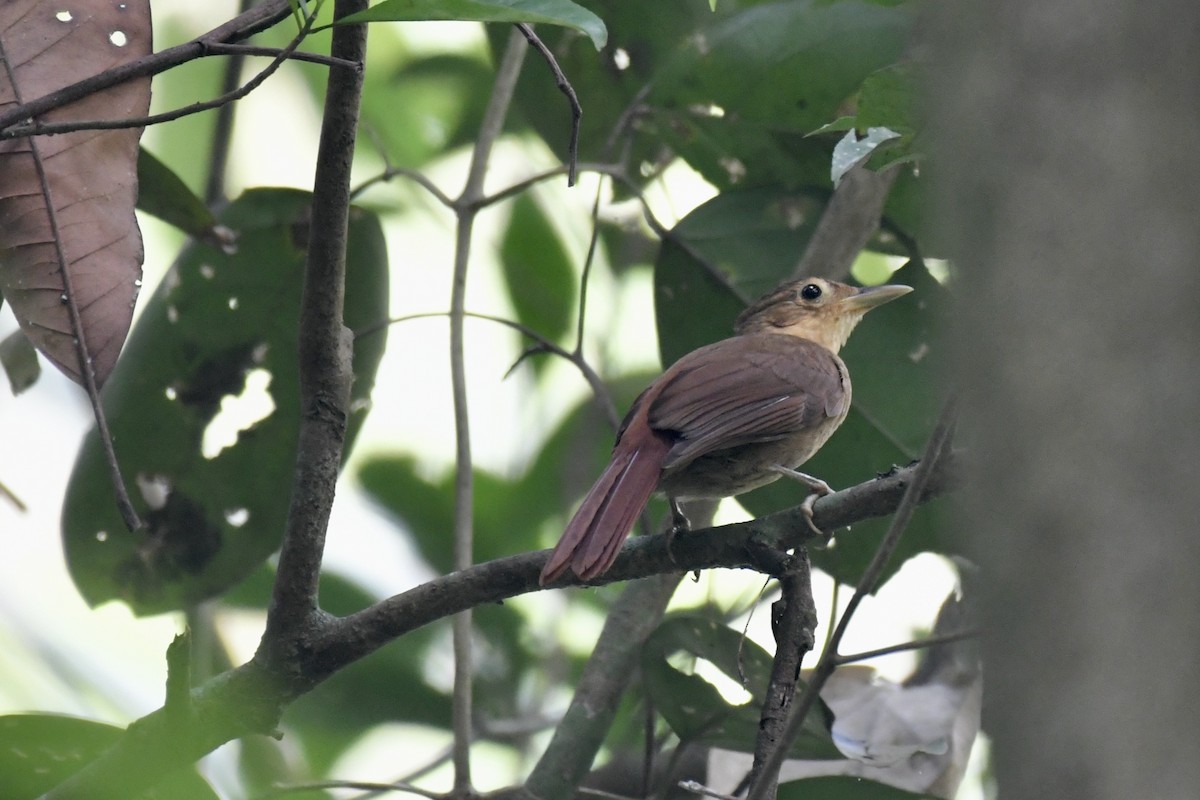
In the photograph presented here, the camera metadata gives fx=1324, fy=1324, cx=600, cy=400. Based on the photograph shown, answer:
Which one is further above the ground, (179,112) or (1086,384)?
(179,112)

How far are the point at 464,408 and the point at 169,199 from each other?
101cm

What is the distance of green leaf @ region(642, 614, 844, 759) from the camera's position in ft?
11.2

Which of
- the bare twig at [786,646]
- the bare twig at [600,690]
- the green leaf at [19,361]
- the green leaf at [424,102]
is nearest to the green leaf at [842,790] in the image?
the bare twig at [600,690]

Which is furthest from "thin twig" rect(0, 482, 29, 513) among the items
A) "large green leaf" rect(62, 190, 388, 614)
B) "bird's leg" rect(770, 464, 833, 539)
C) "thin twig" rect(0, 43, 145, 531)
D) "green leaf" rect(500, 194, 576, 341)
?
"green leaf" rect(500, 194, 576, 341)

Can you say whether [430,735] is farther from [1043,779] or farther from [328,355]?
[1043,779]

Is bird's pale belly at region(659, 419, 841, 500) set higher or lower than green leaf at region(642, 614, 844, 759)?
higher

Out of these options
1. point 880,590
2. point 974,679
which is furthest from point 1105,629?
point 974,679

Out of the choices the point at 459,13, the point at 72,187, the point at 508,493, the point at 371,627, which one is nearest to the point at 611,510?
the point at 371,627

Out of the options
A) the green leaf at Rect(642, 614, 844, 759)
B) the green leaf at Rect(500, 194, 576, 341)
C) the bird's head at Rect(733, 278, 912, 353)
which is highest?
the green leaf at Rect(500, 194, 576, 341)

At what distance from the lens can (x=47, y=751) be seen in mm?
2369

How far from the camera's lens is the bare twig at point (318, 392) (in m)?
2.52

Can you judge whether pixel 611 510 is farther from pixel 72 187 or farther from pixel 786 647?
pixel 72 187

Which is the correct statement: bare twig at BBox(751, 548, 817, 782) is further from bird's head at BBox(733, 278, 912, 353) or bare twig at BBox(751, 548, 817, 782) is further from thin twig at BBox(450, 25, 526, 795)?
bird's head at BBox(733, 278, 912, 353)

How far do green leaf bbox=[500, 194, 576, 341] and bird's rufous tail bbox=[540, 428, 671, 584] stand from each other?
2.25 m
